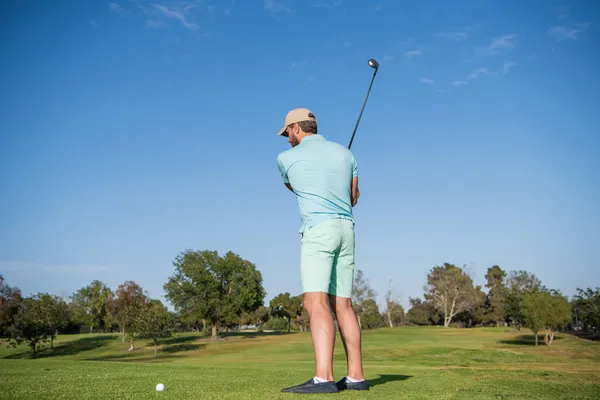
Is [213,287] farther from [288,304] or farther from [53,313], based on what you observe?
[288,304]

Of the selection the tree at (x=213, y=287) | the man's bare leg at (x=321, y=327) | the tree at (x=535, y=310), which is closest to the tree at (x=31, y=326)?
the tree at (x=213, y=287)

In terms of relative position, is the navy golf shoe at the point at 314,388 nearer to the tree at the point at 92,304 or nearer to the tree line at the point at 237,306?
the tree line at the point at 237,306

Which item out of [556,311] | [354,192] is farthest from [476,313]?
[354,192]

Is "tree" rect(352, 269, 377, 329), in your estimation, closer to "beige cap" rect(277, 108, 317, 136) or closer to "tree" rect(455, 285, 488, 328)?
"tree" rect(455, 285, 488, 328)

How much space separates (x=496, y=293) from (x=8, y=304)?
95.5 m

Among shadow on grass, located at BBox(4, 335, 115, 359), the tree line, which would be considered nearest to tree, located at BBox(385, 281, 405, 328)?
the tree line

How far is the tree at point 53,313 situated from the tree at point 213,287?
42.4 ft

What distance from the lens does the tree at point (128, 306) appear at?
5775 cm

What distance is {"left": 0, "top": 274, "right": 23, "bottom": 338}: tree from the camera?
60.7 m

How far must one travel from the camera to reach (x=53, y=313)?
2167 inches

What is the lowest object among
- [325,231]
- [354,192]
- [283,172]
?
[325,231]

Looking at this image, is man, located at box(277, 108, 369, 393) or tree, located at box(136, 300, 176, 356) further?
tree, located at box(136, 300, 176, 356)

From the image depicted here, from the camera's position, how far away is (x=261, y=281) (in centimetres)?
7475

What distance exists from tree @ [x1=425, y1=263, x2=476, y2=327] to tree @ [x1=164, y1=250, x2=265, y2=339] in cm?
4725
